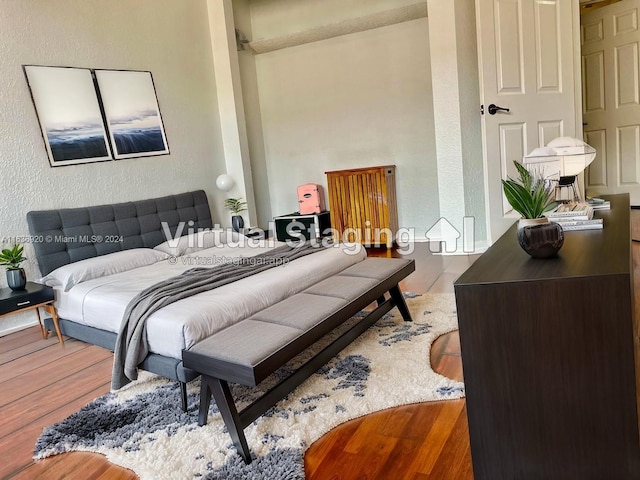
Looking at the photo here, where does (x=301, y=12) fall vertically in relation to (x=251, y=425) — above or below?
above

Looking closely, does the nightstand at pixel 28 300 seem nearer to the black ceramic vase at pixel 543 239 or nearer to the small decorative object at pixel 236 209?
the small decorative object at pixel 236 209

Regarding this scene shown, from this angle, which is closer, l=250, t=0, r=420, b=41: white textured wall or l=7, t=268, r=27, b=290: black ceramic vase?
l=7, t=268, r=27, b=290: black ceramic vase

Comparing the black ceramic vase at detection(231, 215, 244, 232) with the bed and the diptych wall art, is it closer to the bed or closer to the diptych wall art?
the bed

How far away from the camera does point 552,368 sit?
4.06ft

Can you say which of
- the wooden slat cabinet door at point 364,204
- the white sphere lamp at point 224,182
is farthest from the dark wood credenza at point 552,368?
the white sphere lamp at point 224,182

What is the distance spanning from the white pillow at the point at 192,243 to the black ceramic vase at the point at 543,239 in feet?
9.50

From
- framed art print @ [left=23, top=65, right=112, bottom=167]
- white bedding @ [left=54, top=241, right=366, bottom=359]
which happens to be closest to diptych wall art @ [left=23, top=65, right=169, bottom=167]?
framed art print @ [left=23, top=65, right=112, bottom=167]

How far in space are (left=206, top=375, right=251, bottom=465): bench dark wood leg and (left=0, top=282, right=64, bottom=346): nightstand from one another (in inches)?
71.4

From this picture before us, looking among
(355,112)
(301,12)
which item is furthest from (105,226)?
(301,12)

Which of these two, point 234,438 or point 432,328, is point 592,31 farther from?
point 234,438

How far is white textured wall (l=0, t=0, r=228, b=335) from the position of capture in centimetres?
338

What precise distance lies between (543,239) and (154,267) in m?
2.60

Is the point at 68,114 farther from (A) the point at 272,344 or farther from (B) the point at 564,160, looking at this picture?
(B) the point at 564,160

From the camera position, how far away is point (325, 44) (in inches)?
216
